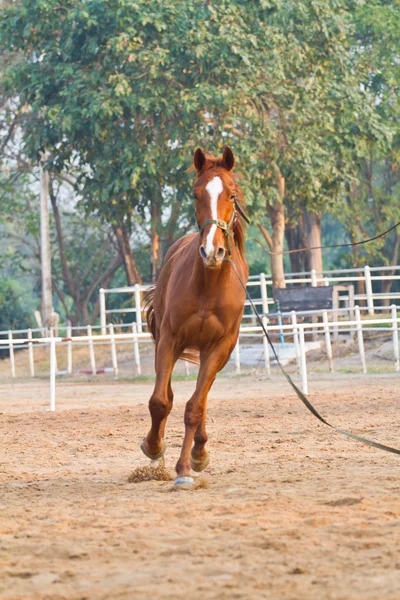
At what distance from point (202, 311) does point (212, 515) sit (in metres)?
2.16

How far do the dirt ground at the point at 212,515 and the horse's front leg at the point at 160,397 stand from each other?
0.36 meters

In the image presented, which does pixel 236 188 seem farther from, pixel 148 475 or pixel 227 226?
pixel 148 475

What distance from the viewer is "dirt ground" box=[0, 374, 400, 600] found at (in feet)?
15.5

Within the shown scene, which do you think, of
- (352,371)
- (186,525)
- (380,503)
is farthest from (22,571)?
(352,371)

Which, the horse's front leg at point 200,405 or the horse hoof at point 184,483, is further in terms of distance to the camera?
the horse's front leg at point 200,405

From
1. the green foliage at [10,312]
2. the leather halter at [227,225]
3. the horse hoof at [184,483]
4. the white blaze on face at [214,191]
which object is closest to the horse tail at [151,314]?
the leather halter at [227,225]

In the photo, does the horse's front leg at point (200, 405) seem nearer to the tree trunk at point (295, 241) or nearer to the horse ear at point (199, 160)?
the horse ear at point (199, 160)

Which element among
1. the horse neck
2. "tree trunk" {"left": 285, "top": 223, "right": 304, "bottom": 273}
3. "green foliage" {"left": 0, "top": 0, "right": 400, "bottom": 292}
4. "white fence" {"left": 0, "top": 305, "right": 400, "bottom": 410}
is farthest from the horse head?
"tree trunk" {"left": 285, "top": 223, "right": 304, "bottom": 273}

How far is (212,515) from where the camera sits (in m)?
6.43

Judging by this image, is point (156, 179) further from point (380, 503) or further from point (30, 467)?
point (380, 503)

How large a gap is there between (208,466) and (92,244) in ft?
126

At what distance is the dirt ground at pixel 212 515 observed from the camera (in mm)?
4738

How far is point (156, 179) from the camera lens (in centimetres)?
2905

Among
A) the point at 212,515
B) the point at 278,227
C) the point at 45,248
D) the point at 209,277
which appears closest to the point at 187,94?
the point at 278,227
